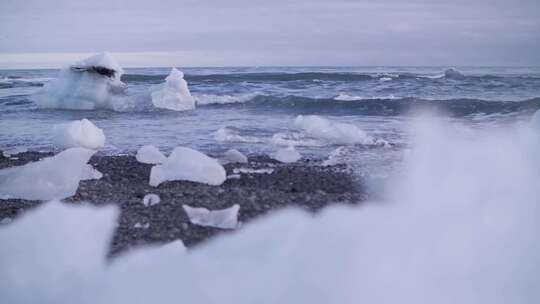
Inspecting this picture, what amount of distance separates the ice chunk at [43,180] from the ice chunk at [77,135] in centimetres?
217

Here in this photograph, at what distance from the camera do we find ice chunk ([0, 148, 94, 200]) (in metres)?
4.15

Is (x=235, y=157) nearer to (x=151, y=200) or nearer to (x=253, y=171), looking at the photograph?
(x=253, y=171)

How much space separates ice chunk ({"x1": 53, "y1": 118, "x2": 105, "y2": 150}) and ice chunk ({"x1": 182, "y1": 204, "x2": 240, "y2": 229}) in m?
3.66

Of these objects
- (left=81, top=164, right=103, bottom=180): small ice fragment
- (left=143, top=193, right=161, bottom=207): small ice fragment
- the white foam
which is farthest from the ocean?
(left=143, top=193, right=161, bottom=207): small ice fragment

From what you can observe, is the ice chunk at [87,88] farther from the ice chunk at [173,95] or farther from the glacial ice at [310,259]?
the glacial ice at [310,259]

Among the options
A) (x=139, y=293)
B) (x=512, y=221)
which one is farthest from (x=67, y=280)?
(x=512, y=221)

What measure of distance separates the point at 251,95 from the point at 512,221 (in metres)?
11.9

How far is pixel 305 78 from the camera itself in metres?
23.7

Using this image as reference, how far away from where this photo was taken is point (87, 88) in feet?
38.8

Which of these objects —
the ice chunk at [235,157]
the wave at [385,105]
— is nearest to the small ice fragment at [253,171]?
the ice chunk at [235,157]

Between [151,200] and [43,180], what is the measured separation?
1.04 m

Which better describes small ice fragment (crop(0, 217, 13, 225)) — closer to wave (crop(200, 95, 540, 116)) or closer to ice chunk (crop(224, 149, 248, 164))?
ice chunk (crop(224, 149, 248, 164))

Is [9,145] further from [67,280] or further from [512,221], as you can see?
[512,221]

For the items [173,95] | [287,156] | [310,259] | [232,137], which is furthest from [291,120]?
[310,259]
